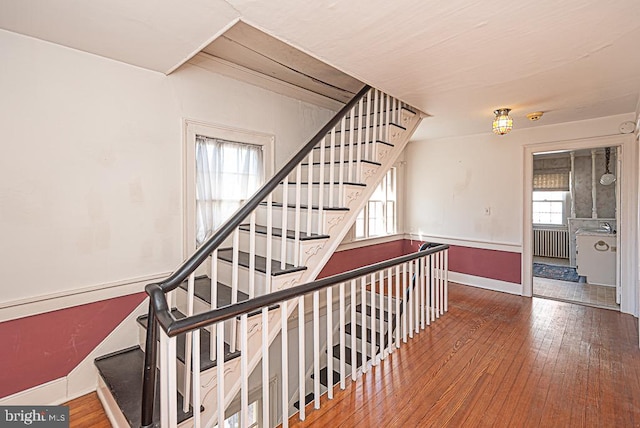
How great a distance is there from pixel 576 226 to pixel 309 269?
757 cm

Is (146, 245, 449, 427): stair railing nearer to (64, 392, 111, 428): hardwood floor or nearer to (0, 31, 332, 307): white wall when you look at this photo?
(64, 392, 111, 428): hardwood floor

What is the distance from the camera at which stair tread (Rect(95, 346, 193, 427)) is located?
1772 mm

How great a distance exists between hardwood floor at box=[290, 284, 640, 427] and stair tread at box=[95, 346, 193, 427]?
0.89 meters

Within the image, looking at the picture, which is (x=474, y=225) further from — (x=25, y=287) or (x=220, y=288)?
(x=25, y=287)

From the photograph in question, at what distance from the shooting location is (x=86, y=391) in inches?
87.0

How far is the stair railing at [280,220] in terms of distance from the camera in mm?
1643

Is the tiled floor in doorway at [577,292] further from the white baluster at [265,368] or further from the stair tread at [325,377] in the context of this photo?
the white baluster at [265,368]

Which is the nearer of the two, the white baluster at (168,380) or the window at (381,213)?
the white baluster at (168,380)

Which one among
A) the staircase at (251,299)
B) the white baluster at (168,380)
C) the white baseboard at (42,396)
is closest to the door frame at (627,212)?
the staircase at (251,299)

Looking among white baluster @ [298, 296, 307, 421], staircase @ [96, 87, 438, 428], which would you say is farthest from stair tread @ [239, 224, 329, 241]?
white baluster @ [298, 296, 307, 421]

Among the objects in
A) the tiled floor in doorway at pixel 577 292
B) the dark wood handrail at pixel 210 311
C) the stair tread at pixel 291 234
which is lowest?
the tiled floor in doorway at pixel 577 292

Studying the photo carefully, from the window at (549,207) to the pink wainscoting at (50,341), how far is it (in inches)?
361

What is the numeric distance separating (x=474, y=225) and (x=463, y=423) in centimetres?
365

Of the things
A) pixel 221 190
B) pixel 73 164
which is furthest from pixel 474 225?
pixel 73 164
